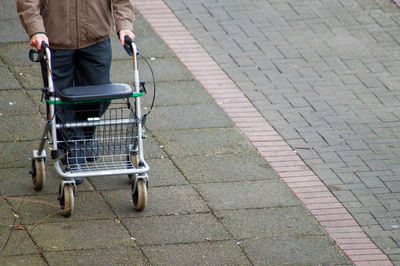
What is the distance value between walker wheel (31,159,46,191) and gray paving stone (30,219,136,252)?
47 cm

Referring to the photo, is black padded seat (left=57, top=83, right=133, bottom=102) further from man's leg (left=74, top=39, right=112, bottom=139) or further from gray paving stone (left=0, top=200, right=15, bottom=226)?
gray paving stone (left=0, top=200, right=15, bottom=226)

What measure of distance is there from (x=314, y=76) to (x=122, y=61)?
2.20 meters

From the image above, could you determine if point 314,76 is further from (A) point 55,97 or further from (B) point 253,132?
(A) point 55,97

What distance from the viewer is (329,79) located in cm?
962

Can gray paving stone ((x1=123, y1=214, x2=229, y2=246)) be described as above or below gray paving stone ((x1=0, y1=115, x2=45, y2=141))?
above

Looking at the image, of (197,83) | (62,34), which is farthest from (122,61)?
(62,34)

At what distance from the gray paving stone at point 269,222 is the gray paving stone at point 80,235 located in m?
0.86

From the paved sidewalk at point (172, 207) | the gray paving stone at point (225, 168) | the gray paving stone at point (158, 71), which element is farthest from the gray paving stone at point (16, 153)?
the gray paving stone at point (158, 71)

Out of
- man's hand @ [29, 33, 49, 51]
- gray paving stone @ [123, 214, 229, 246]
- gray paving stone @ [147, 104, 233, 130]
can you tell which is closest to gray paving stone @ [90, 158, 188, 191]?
gray paving stone @ [123, 214, 229, 246]

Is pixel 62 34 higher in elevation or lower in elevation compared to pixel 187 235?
higher

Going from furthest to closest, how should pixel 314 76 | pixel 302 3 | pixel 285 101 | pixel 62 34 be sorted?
pixel 302 3
pixel 314 76
pixel 285 101
pixel 62 34

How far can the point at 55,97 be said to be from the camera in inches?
249

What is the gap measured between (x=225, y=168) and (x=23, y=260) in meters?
2.25

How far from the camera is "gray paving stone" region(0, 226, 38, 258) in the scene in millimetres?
6130
